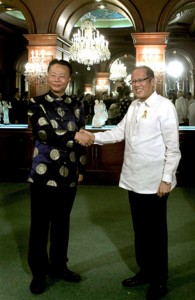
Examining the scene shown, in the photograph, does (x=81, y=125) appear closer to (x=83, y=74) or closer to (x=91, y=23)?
(x=91, y=23)

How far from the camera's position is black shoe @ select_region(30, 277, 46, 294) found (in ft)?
9.17

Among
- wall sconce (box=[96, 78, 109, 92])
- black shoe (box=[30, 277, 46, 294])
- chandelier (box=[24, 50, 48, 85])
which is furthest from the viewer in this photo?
wall sconce (box=[96, 78, 109, 92])

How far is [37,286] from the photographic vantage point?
2.81 m

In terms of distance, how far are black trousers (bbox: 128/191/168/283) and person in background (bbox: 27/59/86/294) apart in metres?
0.51

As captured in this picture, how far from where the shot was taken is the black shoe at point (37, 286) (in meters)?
2.79

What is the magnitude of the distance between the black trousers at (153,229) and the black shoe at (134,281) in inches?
Answer: 6.4

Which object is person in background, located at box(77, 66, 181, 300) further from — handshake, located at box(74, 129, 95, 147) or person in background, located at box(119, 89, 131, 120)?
person in background, located at box(119, 89, 131, 120)

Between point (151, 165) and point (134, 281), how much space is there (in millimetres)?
940

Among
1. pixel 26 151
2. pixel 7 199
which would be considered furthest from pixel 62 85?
pixel 26 151

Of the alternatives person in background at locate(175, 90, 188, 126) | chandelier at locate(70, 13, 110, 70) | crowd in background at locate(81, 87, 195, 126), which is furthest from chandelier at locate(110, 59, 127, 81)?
person in background at locate(175, 90, 188, 126)

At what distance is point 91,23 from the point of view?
12.3m

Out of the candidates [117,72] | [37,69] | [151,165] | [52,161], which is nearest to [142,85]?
[151,165]

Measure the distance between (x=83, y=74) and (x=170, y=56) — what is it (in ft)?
15.8

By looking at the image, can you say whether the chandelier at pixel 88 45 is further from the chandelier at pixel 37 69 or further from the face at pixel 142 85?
the face at pixel 142 85
